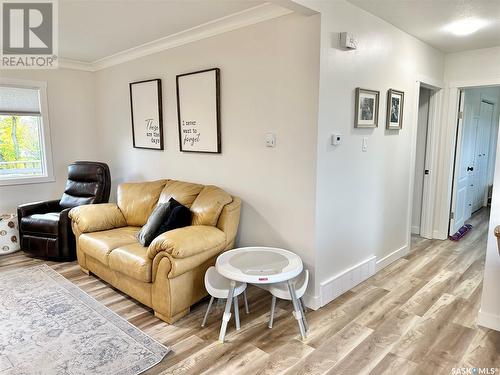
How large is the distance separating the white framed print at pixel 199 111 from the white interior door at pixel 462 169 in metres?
3.14

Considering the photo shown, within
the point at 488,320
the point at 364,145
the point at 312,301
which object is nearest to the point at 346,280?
the point at 312,301

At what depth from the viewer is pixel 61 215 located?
3662 millimetres

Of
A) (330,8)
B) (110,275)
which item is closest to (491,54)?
(330,8)

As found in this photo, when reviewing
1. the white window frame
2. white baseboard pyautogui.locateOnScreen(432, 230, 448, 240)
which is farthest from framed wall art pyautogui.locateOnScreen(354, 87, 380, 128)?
the white window frame

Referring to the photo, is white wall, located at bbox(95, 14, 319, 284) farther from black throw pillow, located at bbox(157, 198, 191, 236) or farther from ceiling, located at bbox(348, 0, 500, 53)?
ceiling, located at bbox(348, 0, 500, 53)

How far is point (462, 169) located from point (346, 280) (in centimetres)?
280

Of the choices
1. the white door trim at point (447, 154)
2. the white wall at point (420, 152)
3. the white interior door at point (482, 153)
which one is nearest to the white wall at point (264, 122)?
the white wall at point (420, 152)

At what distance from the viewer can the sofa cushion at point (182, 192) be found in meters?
3.22

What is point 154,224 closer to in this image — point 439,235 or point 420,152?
point 420,152

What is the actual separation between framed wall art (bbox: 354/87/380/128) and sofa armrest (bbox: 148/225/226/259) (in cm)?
149

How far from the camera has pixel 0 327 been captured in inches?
97.8

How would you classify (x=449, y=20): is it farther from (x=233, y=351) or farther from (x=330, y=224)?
(x=233, y=351)

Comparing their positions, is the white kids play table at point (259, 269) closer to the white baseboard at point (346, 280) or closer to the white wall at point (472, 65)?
the white baseboard at point (346, 280)

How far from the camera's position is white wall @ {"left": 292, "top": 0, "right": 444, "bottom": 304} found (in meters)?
2.62
